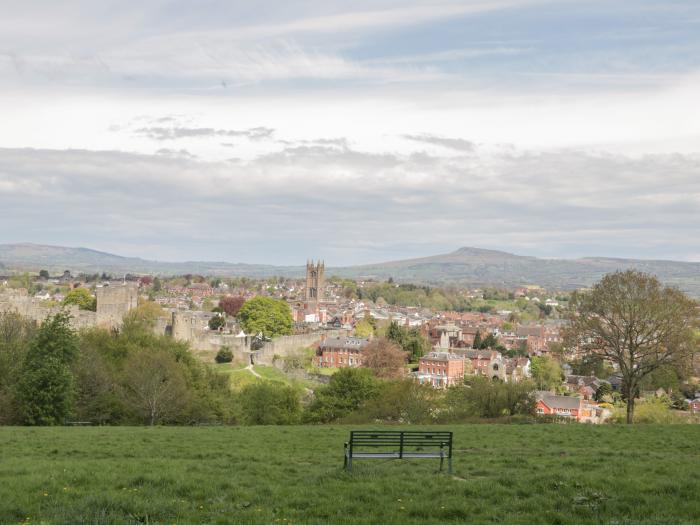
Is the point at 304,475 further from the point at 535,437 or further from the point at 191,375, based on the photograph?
the point at 191,375

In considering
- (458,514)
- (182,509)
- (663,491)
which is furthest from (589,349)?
(182,509)

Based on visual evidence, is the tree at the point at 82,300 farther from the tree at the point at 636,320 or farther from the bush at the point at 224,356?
the tree at the point at 636,320

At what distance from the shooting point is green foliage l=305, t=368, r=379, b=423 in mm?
34469

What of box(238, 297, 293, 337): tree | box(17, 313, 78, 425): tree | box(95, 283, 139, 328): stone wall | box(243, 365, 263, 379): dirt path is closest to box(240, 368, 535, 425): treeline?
box(17, 313, 78, 425): tree

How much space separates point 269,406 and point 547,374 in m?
46.9

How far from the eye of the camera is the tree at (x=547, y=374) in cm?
7212

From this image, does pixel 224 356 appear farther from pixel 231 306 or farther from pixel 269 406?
pixel 231 306

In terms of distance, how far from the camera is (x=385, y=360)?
6681 cm

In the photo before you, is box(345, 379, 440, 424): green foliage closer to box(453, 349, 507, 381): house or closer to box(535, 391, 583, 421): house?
box(535, 391, 583, 421): house

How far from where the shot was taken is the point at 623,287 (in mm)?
25953

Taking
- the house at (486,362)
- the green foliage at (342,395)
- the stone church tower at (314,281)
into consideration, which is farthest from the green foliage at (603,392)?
the stone church tower at (314,281)

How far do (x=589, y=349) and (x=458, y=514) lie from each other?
64.7 feet

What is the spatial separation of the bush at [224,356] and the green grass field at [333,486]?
164 ft

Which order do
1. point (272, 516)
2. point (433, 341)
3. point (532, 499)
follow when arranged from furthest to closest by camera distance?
point (433, 341) → point (532, 499) → point (272, 516)
